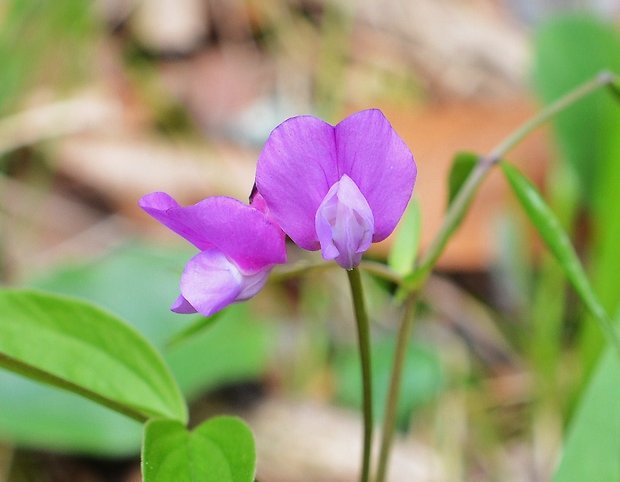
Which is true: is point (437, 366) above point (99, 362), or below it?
above

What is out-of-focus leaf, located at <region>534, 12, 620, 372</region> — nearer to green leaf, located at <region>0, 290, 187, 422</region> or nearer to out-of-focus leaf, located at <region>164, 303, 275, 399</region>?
out-of-focus leaf, located at <region>164, 303, 275, 399</region>

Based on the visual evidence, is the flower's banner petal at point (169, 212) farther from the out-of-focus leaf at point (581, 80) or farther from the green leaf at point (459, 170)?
the out-of-focus leaf at point (581, 80)

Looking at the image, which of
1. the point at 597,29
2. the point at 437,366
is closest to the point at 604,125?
the point at 597,29

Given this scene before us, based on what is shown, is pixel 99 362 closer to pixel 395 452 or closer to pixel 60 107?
pixel 395 452

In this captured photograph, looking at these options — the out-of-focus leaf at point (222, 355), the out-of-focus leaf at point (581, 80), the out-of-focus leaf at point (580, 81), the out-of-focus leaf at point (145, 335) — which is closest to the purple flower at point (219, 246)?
the out-of-focus leaf at point (145, 335)

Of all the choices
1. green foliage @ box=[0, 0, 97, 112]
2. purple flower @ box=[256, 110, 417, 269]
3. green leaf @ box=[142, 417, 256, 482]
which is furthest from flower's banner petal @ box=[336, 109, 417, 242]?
green foliage @ box=[0, 0, 97, 112]

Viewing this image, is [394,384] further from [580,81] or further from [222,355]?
[580,81]
